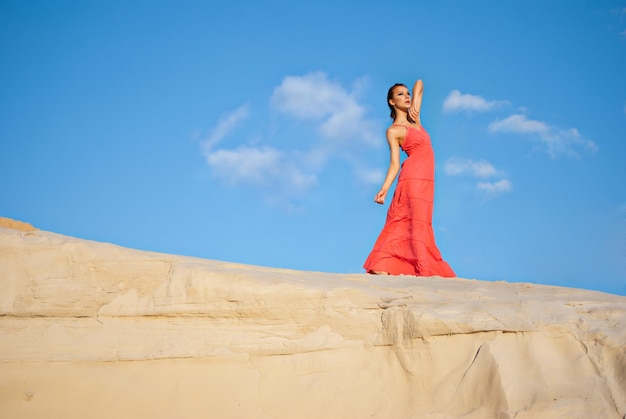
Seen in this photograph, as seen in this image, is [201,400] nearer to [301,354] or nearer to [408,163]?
[301,354]

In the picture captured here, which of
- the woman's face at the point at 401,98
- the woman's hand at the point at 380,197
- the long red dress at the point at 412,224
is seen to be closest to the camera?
the long red dress at the point at 412,224

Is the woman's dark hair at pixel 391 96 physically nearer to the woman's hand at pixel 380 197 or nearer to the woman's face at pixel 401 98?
the woman's face at pixel 401 98

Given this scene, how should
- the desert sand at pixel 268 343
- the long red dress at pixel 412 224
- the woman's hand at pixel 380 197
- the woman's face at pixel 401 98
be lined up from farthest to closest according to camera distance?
1. the woman's face at pixel 401 98
2. the woman's hand at pixel 380 197
3. the long red dress at pixel 412 224
4. the desert sand at pixel 268 343

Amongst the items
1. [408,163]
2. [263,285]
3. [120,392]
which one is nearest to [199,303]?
[263,285]

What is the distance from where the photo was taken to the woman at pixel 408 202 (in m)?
6.98

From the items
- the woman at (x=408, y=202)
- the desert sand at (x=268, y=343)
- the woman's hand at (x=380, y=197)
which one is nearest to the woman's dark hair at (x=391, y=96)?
the woman at (x=408, y=202)

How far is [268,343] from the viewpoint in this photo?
4250 mm

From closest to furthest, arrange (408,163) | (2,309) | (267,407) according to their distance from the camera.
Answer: (267,407), (2,309), (408,163)

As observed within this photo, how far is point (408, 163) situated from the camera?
298 inches

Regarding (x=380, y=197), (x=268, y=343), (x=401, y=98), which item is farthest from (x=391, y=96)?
(x=268, y=343)

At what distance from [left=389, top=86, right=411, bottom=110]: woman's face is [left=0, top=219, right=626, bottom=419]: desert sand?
11.7 ft

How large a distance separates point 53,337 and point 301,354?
161 centimetres

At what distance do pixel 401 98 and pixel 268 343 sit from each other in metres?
4.28

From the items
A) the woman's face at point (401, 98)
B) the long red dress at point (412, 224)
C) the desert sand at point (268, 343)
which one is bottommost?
the desert sand at point (268, 343)
